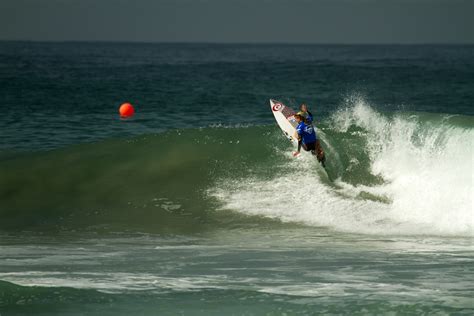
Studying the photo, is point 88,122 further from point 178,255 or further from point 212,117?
point 178,255

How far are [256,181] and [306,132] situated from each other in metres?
1.46

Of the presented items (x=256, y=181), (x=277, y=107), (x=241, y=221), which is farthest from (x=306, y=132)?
(x=241, y=221)

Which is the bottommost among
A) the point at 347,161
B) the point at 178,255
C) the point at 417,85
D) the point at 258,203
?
the point at 178,255

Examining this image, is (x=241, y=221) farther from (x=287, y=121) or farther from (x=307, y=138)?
(x=287, y=121)

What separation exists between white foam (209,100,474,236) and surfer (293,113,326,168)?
0.25 m

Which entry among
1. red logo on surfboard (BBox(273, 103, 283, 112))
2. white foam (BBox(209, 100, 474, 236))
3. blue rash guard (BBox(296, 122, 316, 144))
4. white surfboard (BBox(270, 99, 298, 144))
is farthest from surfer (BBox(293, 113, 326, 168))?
red logo on surfboard (BBox(273, 103, 283, 112))

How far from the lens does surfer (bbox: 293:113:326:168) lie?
58.3 feet

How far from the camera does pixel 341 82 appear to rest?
204 feet

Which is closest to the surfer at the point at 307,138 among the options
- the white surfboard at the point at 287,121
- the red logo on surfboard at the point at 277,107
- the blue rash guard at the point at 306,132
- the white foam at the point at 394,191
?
the blue rash guard at the point at 306,132

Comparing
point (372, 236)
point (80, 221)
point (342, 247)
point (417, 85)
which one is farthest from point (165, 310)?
point (417, 85)

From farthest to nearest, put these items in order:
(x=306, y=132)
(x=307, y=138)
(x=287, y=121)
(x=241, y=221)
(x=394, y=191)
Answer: (x=287, y=121) < (x=307, y=138) < (x=306, y=132) < (x=394, y=191) < (x=241, y=221)

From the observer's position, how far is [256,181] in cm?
1797

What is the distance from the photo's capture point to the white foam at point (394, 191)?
15.5m

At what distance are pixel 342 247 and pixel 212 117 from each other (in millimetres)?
22262
